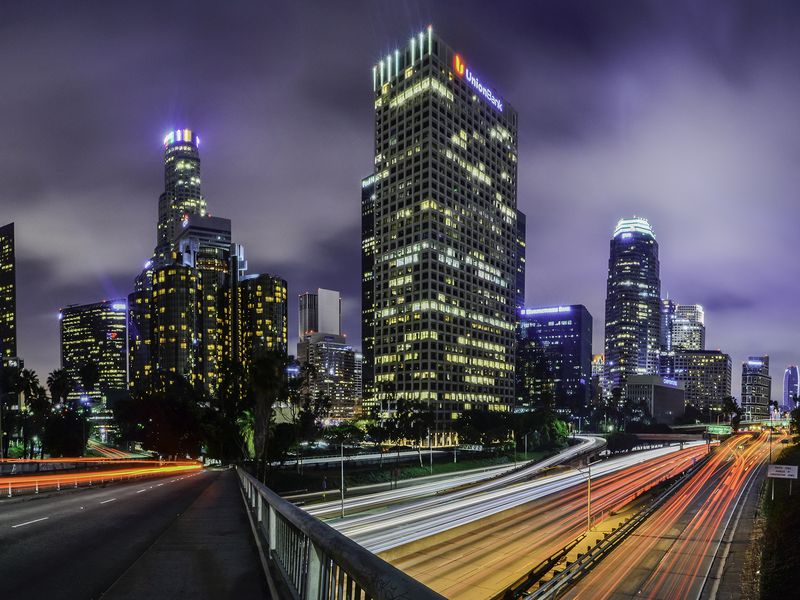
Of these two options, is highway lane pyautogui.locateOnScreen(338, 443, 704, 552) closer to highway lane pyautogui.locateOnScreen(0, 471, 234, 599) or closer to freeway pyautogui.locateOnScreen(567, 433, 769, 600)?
freeway pyautogui.locateOnScreen(567, 433, 769, 600)

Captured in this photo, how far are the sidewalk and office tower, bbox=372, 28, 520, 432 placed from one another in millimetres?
142838

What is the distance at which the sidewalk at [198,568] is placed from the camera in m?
6.63

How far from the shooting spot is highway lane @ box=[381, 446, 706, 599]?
3375cm

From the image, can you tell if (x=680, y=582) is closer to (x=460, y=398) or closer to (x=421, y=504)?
(x=421, y=504)

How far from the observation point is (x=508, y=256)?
633 ft

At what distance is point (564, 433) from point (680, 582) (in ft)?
375

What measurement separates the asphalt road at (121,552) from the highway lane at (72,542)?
0.05ft

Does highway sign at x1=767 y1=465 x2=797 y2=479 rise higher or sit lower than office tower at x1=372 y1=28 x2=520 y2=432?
lower

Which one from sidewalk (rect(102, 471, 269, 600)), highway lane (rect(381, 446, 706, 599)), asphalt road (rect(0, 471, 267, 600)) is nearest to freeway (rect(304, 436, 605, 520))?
highway lane (rect(381, 446, 706, 599))

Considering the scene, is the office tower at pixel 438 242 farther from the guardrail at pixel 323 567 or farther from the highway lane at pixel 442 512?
the guardrail at pixel 323 567

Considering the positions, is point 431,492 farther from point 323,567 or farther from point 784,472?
point 323,567

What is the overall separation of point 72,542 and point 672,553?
145ft

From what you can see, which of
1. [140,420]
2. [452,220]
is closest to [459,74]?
[452,220]

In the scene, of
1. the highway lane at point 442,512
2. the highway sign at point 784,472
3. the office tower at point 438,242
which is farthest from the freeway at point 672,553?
the office tower at point 438,242
